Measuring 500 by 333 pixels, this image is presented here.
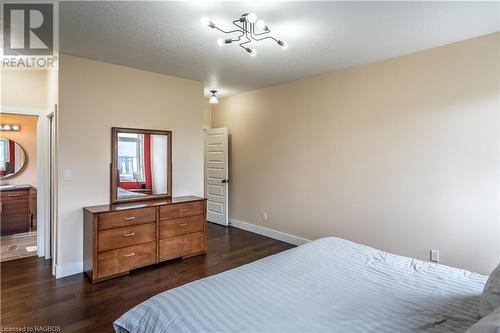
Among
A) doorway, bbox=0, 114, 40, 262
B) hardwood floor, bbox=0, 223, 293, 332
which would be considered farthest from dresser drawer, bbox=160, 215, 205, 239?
doorway, bbox=0, 114, 40, 262

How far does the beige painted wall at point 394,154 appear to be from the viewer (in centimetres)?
279

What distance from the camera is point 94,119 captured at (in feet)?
11.4

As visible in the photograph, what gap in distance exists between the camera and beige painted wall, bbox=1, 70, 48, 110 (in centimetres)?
355

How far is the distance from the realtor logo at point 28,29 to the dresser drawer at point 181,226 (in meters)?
2.34

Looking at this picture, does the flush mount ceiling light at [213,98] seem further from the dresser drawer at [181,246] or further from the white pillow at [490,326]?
the white pillow at [490,326]

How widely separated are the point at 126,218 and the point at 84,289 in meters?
0.82

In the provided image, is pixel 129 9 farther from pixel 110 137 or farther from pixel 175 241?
pixel 175 241

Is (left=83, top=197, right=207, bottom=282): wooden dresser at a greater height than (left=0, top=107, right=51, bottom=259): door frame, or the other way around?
(left=0, top=107, right=51, bottom=259): door frame

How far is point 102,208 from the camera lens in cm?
333

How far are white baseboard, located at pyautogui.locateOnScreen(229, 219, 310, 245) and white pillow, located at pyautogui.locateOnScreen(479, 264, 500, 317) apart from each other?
117 inches

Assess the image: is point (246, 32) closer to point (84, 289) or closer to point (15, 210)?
point (84, 289)

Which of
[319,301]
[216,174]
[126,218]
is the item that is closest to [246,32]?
[319,301]

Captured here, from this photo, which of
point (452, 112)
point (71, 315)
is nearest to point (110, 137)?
point (71, 315)

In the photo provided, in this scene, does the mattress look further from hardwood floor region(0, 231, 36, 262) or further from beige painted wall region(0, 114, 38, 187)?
beige painted wall region(0, 114, 38, 187)
